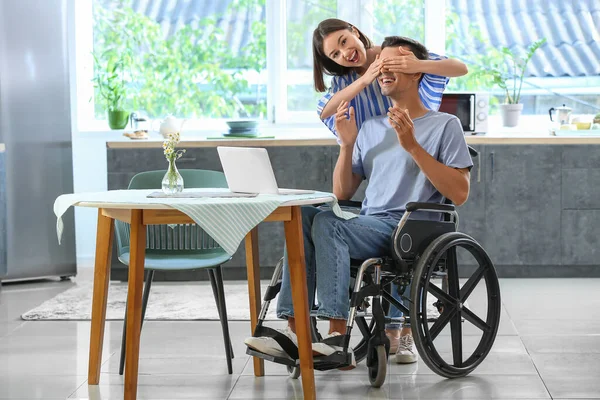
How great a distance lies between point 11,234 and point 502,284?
9.43ft

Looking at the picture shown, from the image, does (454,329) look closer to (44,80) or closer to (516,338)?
(516,338)

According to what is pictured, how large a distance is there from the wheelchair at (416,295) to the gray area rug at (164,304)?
1231mm

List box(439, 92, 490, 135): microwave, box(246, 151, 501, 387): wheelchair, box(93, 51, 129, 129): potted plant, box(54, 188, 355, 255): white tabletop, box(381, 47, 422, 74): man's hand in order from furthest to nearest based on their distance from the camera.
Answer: box(93, 51, 129, 129): potted plant, box(439, 92, 490, 135): microwave, box(381, 47, 422, 74): man's hand, box(246, 151, 501, 387): wheelchair, box(54, 188, 355, 255): white tabletop

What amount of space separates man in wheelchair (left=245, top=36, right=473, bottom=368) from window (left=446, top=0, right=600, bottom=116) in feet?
9.22

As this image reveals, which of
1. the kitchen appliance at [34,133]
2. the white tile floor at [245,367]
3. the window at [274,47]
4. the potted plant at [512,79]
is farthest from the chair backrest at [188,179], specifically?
the potted plant at [512,79]

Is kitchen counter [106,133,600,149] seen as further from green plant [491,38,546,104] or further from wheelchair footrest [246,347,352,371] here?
wheelchair footrest [246,347,352,371]

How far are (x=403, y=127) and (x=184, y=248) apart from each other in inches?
38.3

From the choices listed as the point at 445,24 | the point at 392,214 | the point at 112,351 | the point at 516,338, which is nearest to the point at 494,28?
the point at 445,24

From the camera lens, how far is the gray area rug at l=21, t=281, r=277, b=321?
4.08 metres

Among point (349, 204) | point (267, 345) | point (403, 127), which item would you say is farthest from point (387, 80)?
→ point (267, 345)

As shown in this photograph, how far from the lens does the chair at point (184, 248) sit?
3.05 meters

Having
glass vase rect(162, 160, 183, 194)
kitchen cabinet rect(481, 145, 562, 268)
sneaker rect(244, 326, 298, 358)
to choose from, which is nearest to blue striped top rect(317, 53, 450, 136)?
glass vase rect(162, 160, 183, 194)

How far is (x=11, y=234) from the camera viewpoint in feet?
16.7

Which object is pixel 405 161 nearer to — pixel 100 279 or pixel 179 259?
pixel 179 259
